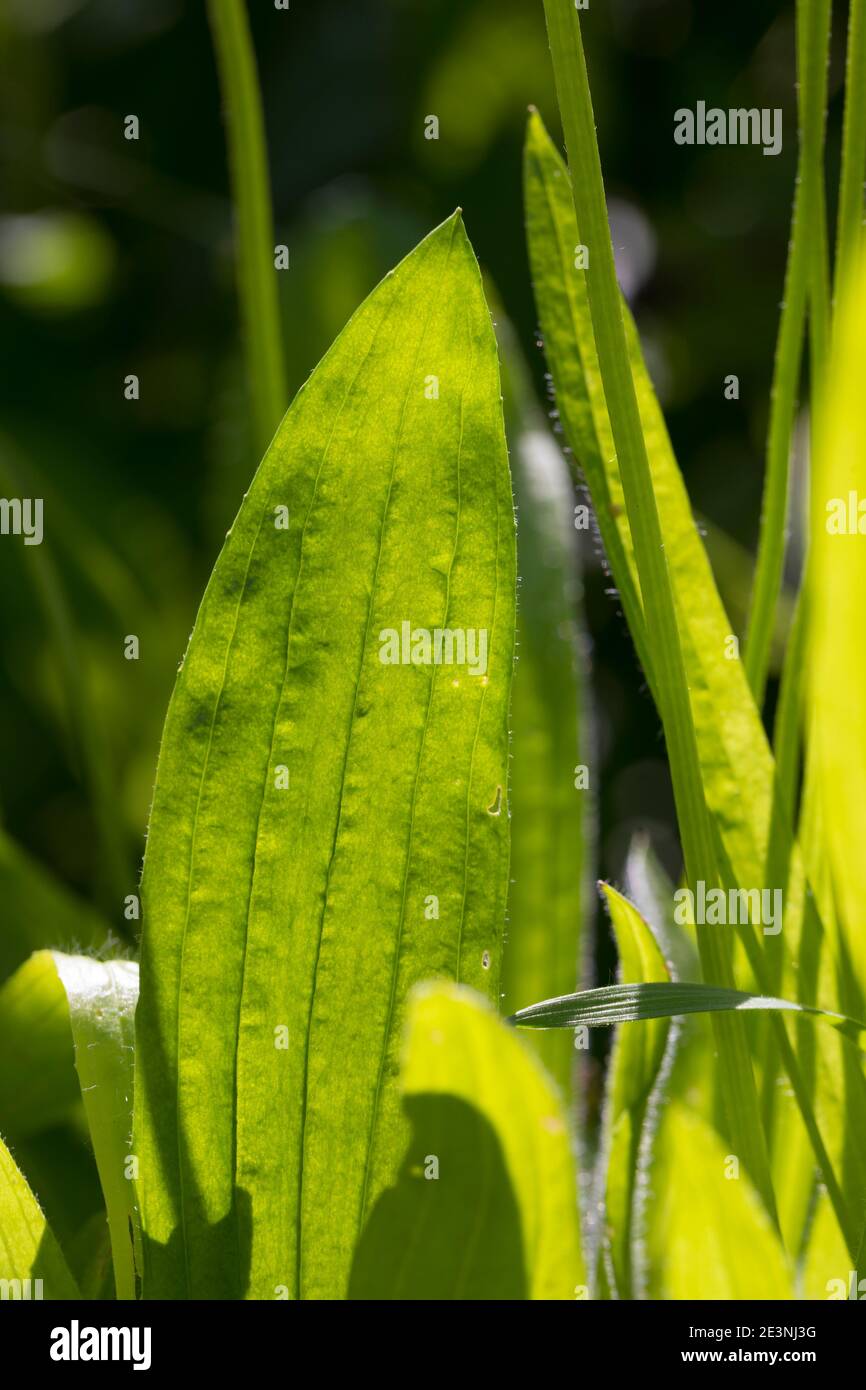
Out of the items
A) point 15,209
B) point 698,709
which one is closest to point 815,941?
point 698,709

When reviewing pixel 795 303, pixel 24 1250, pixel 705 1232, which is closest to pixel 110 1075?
pixel 24 1250

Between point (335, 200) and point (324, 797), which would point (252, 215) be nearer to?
point (324, 797)

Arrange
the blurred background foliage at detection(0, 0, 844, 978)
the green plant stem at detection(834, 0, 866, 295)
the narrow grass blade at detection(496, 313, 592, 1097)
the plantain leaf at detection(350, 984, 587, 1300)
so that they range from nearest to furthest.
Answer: the plantain leaf at detection(350, 984, 587, 1300)
the green plant stem at detection(834, 0, 866, 295)
the narrow grass blade at detection(496, 313, 592, 1097)
the blurred background foliage at detection(0, 0, 844, 978)

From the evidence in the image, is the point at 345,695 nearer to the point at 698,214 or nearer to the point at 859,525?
the point at 859,525

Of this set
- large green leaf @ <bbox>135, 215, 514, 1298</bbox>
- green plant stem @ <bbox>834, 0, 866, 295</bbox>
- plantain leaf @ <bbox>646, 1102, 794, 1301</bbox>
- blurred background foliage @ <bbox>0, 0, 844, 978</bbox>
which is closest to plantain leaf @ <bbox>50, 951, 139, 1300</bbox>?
large green leaf @ <bbox>135, 215, 514, 1298</bbox>

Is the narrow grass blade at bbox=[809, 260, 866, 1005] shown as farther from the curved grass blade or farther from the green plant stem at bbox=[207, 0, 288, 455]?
the green plant stem at bbox=[207, 0, 288, 455]

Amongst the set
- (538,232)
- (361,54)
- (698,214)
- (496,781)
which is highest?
(361,54)

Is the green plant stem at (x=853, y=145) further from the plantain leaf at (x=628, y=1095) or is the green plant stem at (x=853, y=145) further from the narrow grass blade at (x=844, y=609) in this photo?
the plantain leaf at (x=628, y=1095)

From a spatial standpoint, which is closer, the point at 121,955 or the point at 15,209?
the point at 121,955
